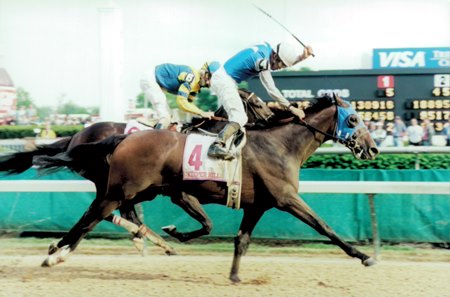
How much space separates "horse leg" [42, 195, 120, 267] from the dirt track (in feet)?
A: 0.69

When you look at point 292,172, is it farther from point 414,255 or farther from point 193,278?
point 414,255

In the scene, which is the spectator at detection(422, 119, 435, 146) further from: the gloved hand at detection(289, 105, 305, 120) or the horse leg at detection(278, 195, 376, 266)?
the horse leg at detection(278, 195, 376, 266)

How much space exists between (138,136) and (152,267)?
1438 millimetres

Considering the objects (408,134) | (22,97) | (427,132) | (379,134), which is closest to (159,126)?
(379,134)

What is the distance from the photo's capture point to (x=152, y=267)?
7.11 meters

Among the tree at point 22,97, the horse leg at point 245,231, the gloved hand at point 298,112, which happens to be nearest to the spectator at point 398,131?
the gloved hand at point 298,112

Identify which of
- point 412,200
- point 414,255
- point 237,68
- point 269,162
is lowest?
point 414,255

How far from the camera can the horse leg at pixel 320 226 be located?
611 cm

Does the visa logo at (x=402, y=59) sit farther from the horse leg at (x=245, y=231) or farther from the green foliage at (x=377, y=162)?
the horse leg at (x=245, y=231)

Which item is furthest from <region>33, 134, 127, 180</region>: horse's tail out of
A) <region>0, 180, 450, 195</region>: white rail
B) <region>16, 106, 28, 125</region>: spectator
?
<region>16, 106, 28, 125</region>: spectator

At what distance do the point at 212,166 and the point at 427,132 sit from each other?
7072mm

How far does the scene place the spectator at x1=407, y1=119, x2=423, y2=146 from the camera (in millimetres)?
12086

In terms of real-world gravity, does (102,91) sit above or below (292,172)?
above

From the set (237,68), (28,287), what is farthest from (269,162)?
(28,287)
